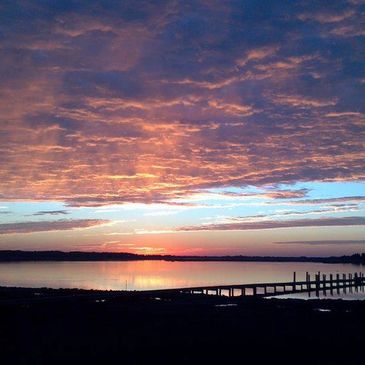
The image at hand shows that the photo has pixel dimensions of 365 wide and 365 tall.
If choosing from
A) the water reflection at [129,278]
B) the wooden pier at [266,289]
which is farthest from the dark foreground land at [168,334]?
the water reflection at [129,278]

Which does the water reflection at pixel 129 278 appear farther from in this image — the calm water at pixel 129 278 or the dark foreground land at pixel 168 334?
the dark foreground land at pixel 168 334

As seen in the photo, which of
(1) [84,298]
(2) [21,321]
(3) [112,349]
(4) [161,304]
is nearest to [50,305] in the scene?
(1) [84,298]

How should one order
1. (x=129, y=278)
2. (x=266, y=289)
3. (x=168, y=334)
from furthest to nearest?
1. (x=129, y=278)
2. (x=266, y=289)
3. (x=168, y=334)

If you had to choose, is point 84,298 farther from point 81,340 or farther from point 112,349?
point 112,349

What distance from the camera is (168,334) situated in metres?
18.9

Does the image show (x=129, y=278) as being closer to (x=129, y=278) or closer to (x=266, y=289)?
(x=129, y=278)

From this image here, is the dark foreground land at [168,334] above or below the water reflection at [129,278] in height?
above

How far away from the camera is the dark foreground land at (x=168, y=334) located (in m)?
14.5

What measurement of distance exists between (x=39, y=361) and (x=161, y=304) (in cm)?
1817

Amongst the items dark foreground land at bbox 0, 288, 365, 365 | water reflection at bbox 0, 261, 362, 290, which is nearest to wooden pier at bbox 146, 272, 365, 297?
dark foreground land at bbox 0, 288, 365, 365

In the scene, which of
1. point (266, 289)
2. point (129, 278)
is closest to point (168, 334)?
point (266, 289)

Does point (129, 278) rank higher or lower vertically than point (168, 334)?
lower

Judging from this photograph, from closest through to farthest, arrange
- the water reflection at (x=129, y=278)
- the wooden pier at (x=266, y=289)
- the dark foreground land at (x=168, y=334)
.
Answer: the dark foreground land at (x=168, y=334) < the wooden pier at (x=266, y=289) < the water reflection at (x=129, y=278)

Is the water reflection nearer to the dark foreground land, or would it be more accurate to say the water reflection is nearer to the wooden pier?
the wooden pier
